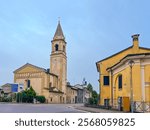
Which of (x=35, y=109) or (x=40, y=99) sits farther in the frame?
(x=40, y=99)

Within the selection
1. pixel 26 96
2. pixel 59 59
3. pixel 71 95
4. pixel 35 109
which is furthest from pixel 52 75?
pixel 35 109

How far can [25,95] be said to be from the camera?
203 feet

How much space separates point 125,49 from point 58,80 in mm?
46945

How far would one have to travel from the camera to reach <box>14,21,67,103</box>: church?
2739 inches

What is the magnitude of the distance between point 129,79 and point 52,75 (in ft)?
170

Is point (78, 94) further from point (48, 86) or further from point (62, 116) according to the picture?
point (62, 116)

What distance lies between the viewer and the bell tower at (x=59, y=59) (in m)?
77.0

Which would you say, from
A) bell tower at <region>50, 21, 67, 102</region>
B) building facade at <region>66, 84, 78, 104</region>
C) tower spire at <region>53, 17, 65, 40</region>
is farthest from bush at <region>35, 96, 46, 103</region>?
tower spire at <region>53, 17, 65, 40</region>

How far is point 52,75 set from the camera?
243 feet

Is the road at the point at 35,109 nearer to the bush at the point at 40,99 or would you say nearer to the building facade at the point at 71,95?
the bush at the point at 40,99

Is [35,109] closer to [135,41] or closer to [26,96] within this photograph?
[135,41]

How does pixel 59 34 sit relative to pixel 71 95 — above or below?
above

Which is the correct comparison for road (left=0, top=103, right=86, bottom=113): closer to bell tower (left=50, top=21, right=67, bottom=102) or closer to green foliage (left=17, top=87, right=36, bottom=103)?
green foliage (left=17, top=87, right=36, bottom=103)

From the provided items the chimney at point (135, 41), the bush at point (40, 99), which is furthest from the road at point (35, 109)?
the bush at point (40, 99)
